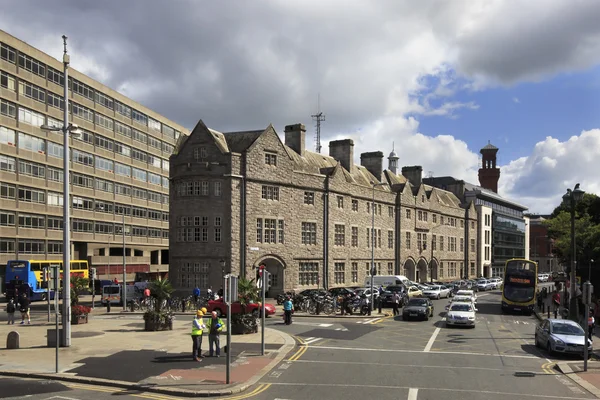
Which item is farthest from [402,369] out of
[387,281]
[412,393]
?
[387,281]

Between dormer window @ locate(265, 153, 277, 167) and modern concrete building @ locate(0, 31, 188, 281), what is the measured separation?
1317 centimetres

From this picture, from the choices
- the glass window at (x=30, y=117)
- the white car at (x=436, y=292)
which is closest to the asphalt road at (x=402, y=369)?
A: the white car at (x=436, y=292)

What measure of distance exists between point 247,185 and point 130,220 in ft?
127

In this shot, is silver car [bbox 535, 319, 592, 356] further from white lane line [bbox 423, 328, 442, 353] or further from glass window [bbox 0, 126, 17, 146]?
glass window [bbox 0, 126, 17, 146]

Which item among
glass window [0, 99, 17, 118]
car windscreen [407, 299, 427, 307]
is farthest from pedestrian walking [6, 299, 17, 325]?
glass window [0, 99, 17, 118]

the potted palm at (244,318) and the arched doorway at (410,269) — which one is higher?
the potted palm at (244,318)

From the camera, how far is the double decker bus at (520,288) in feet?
137

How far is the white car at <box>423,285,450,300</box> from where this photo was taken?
5284cm

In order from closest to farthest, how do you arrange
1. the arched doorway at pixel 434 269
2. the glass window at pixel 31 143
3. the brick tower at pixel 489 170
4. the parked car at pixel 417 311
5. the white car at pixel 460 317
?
the white car at pixel 460 317, the parked car at pixel 417 311, the glass window at pixel 31 143, the arched doorway at pixel 434 269, the brick tower at pixel 489 170

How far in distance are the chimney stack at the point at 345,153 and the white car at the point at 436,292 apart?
16805 millimetres

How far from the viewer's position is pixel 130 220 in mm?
79750

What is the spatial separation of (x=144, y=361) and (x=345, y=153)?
4735 centimetres

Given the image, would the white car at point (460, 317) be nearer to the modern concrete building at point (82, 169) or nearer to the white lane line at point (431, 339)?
the white lane line at point (431, 339)

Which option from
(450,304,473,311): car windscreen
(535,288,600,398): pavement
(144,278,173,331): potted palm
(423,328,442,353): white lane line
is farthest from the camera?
(450,304,473,311): car windscreen
